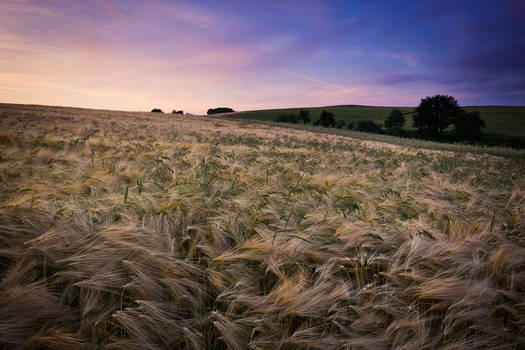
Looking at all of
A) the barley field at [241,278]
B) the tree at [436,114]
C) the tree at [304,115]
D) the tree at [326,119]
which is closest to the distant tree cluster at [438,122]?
the tree at [436,114]

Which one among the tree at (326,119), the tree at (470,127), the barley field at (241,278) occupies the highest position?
the tree at (326,119)

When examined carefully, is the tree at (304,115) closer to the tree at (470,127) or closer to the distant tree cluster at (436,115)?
the distant tree cluster at (436,115)

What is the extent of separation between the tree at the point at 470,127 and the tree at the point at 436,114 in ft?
12.6

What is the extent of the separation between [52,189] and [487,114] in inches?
3621

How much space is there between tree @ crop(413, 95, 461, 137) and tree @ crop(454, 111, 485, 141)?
12.6 feet

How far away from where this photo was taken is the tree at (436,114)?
49.6 metres

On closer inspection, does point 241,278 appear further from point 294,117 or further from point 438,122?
point 294,117

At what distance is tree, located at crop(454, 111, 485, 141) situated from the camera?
4362 centimetres

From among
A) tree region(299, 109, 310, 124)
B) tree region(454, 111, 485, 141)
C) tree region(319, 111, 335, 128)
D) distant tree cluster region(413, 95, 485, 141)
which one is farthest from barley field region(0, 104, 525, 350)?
tree region(299, 109, 310, 124)

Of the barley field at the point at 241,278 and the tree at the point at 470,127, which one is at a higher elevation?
the tree at the point at 470,127

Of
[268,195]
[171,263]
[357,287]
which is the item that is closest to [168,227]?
[171,263]

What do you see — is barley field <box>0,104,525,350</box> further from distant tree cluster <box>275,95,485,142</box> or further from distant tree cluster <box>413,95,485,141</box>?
distant tree cluster <box>413,95,485,141</box>

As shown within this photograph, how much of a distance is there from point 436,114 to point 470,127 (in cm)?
769

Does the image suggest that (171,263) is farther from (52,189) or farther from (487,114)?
(487,114)
